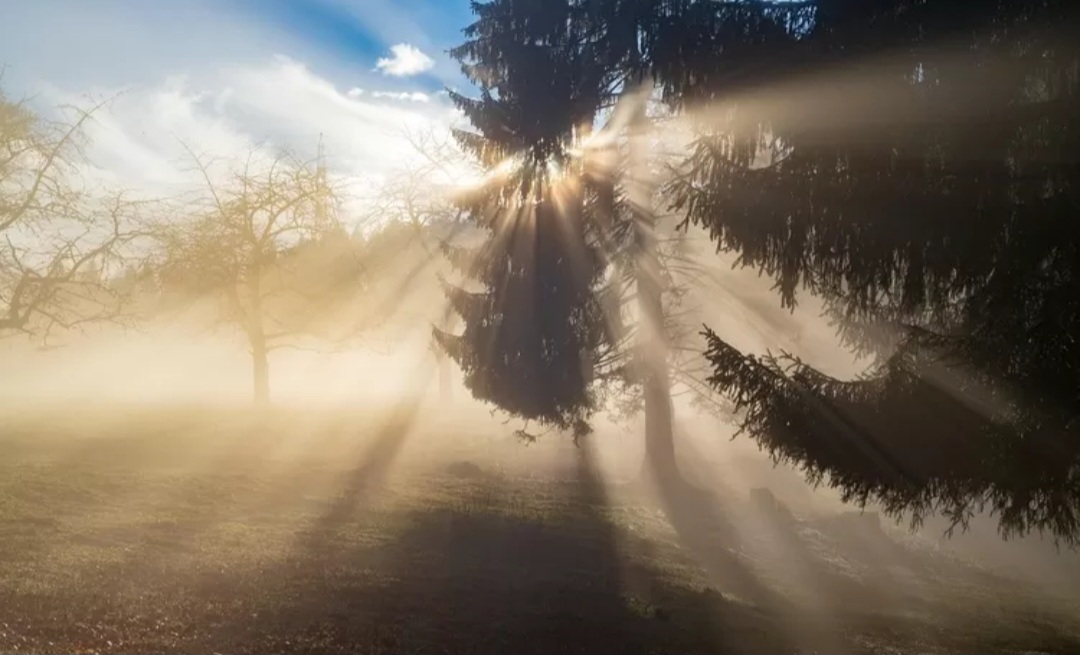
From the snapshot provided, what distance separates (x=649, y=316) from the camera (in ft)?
54.9

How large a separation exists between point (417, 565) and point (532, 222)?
21.0 ft

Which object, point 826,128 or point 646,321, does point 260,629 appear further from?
point 646,321

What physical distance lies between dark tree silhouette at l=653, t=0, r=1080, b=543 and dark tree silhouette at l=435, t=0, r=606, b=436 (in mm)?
5478

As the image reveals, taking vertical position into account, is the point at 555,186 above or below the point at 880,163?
above

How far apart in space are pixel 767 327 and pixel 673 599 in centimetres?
1011

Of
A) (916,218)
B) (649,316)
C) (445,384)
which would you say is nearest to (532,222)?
(649,316)

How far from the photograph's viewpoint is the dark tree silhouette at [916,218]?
22.3ft

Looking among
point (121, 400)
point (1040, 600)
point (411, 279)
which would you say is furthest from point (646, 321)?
point (121, 400)

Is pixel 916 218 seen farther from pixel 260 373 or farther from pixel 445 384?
pixel 445 384

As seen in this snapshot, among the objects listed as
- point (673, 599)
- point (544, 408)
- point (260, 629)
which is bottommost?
point (673, 599)

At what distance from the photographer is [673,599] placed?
10.6 m

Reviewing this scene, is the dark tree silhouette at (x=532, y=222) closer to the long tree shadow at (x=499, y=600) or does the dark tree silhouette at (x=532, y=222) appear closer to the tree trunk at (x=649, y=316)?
the tree trunk at (x=649, y=316)

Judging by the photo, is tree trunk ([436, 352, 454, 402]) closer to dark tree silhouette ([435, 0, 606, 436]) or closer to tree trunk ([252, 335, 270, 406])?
tree trunk ([252, 335, 270, 406])

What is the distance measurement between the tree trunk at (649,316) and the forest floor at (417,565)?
53.0 inches
